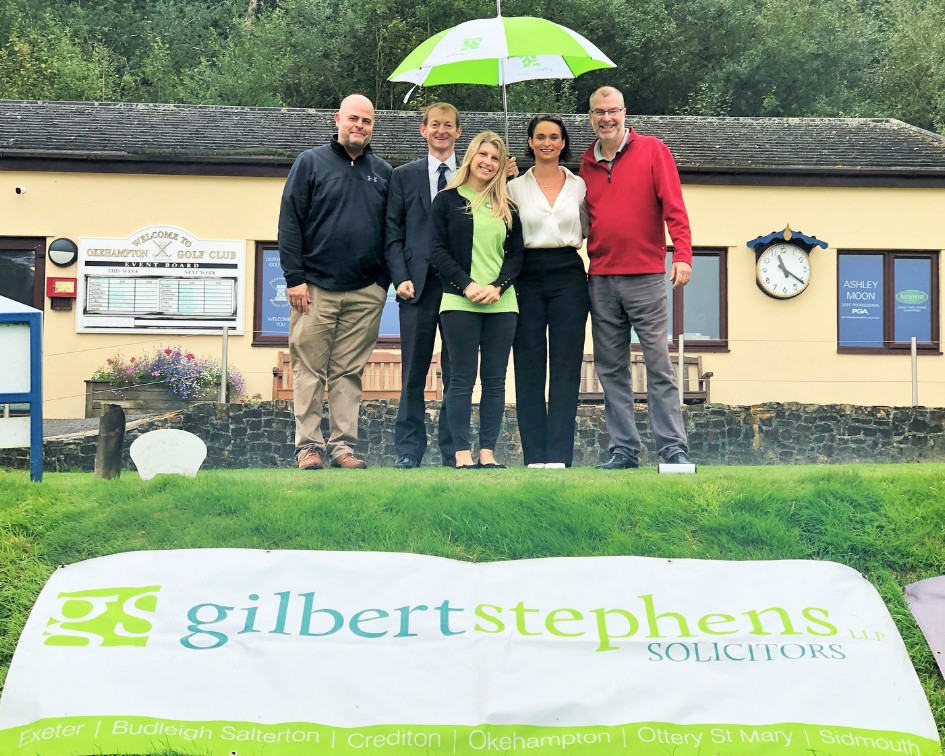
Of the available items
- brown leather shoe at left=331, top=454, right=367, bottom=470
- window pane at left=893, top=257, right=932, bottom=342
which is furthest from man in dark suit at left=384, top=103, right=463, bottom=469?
window pane at left=893, top=257, right=932, bottom=342

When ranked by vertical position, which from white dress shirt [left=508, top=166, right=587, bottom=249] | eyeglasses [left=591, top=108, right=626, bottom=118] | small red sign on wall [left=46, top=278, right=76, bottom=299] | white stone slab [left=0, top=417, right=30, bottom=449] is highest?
eyeglasses [left=591, top=108, right=626, bottom=118]

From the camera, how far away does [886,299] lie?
49.8ft

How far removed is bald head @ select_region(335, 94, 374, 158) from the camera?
5992mm

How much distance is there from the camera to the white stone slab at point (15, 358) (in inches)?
203

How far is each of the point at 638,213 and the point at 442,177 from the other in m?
1.21

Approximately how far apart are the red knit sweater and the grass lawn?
1550mm

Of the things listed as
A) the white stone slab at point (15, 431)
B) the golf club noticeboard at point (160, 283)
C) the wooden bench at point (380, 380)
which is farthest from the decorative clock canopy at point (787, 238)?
the white stone slab at point (15, 431)

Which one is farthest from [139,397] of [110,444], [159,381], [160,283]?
[110,444]

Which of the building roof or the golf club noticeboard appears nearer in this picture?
the golf club noticeboard

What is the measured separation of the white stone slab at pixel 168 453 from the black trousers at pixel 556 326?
78.7 inches

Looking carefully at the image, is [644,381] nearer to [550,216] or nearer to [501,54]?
[550,216]

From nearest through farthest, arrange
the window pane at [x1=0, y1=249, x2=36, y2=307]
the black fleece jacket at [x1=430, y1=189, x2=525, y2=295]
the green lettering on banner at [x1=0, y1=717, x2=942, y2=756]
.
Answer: the green lettering on banner at [x1=0, y1=717, x2=942, y2=756]
the black fleece jacket at [x1=430, y1=189, x2=525, y2=295]
the window pane at [x1=0, y1=249, x2=36, y2=307]

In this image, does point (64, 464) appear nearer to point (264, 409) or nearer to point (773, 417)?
point (264, 409)

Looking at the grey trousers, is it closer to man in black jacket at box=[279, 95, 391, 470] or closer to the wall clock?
man in black jacket at box=[279, 95, 391, 470]
